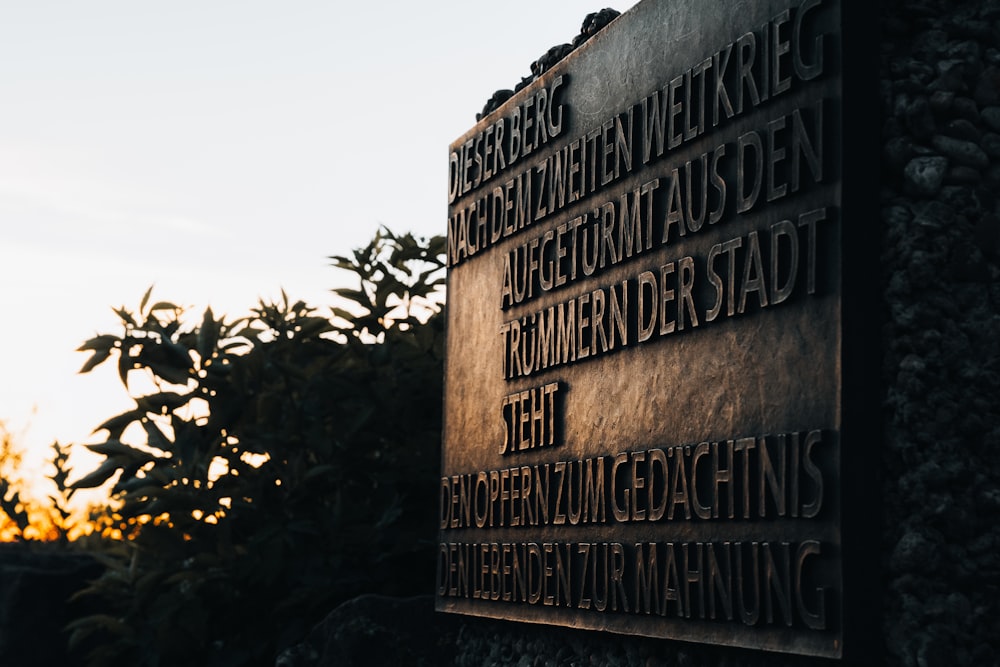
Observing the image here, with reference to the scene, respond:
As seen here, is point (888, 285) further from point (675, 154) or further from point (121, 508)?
point (121, 508)

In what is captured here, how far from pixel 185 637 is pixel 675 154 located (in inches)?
155

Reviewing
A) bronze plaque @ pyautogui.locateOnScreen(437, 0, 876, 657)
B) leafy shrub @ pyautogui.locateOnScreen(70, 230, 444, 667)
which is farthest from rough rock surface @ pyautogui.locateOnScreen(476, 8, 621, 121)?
leafy shrub @ pyautogui.locateOnScreen(70, 230, 444, 667)

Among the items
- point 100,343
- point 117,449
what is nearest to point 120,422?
point 117,449

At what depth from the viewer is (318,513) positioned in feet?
21.8

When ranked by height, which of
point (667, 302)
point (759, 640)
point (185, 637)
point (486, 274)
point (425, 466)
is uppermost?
point (486, 274)

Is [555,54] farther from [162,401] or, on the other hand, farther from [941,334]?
[162,401]

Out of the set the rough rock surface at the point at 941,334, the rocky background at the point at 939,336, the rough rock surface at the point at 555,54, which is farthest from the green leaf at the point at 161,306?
the rough rock surface at the point at 941,334

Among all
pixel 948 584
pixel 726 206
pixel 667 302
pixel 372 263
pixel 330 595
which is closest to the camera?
pixel 948 584

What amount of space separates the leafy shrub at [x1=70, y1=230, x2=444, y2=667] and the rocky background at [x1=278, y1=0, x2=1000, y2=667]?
3683mm

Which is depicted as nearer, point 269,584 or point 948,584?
point 948,584

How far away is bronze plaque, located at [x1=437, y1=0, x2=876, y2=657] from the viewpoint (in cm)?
307

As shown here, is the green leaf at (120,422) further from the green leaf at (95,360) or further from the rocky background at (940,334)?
the rocky background at (940,334)

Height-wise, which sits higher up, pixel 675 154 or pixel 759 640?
pixel 675 154

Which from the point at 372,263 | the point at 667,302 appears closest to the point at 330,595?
the point at 372,263
